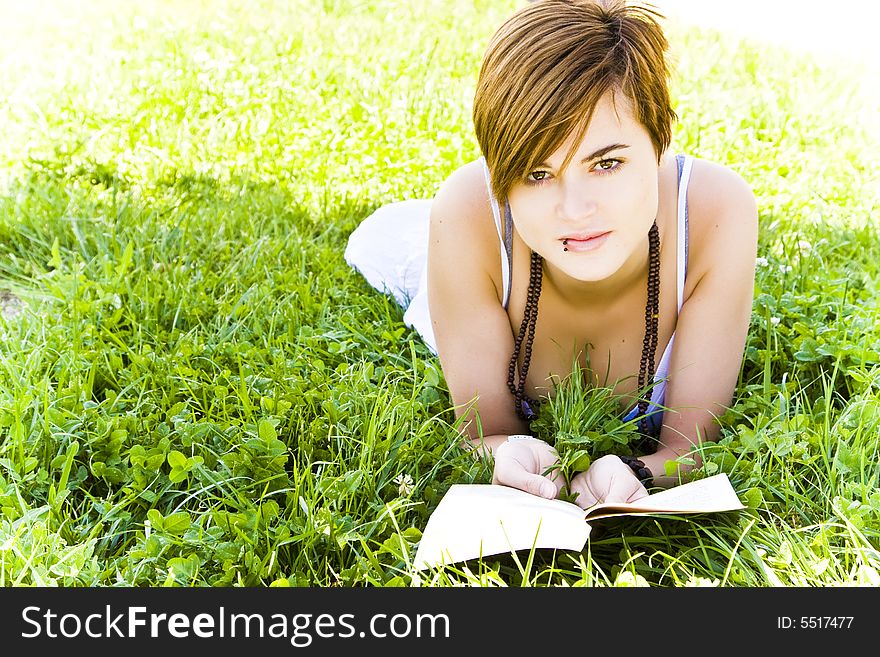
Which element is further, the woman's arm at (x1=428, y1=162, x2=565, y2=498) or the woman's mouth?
the woman's arm at (x1=428, y1=162, x2=565, y2=498)

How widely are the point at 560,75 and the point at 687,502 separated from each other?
0.92 m

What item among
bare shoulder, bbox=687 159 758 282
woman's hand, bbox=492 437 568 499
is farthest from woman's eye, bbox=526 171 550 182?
woman's hand, bbox=492 437 568 499

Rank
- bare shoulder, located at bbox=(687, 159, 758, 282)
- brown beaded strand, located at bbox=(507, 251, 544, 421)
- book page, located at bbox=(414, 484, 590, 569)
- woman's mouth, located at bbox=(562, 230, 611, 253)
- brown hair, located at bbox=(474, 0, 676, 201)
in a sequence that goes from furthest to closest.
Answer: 1. brown beaded strand, located at bbox=(507, 251, 544, 421)
2. bare shoulder, located at bbox=(687, 159, 758, 282)
3. woman's mouth, located at bbox=(562, 230, 611, 253)
4. brown hair, located at bbox=(474, 0, 676, 201)
5. book page, located at bbox=(414, 484, 590, 569)

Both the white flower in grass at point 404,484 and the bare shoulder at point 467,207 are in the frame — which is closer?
the white flower in grass at point 404,484

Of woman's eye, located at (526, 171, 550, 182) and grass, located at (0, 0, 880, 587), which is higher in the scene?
woman's eye, located at (526, 171, 550, 182)

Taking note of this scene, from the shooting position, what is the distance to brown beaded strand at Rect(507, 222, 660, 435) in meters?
2.42

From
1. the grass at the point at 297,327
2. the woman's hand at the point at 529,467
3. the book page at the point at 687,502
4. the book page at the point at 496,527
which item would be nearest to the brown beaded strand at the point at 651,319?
the grass at the point at 297,327

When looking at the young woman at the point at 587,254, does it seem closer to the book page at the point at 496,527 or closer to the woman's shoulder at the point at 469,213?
the woman's shoulder at the point at 469,213

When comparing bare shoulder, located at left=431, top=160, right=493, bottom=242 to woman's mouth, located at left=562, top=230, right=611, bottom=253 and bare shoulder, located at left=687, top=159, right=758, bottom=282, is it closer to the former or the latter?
woman's mouth, located at left=562, top=230, right=611, bottom=253

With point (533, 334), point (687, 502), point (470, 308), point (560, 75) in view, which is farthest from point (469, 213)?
point (687, 502)

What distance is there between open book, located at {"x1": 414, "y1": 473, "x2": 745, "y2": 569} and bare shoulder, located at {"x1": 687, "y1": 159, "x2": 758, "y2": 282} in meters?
0.59

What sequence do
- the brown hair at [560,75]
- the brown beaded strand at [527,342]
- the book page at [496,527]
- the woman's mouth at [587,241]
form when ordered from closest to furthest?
the book page at [496,527] < the brown hair at [560,75] < the woman's mouth at [587,241] < the brown beaded strand at [527,342]

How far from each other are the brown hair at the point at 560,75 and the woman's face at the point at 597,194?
3cm

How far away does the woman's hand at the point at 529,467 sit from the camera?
6.91 feet
